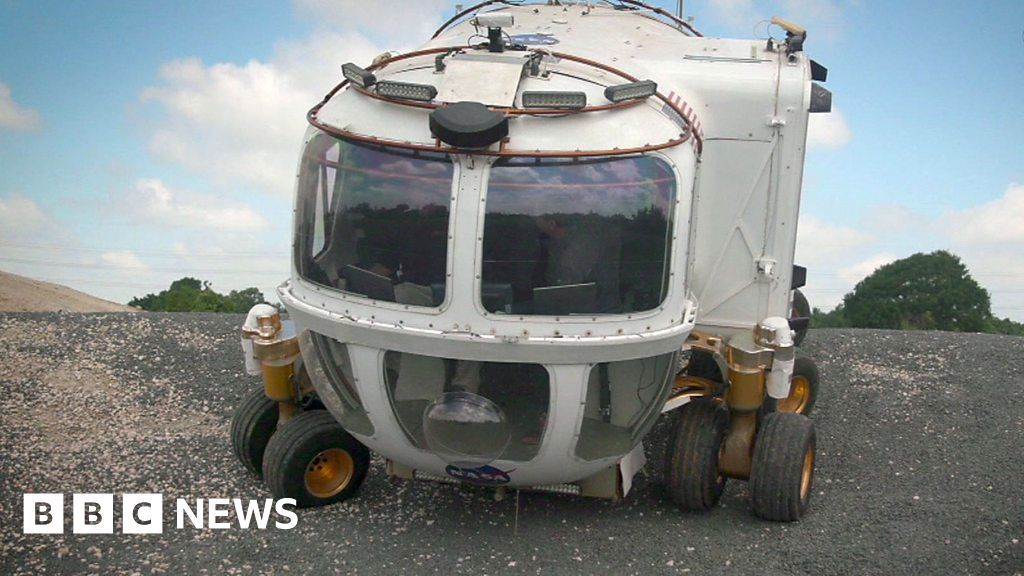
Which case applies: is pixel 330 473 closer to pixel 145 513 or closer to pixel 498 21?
pixel 145 513

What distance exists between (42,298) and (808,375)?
10.9 meters

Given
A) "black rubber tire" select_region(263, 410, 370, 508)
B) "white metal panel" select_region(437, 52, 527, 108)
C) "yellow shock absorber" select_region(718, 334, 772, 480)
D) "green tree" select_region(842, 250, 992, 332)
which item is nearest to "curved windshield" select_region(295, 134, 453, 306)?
"white metal panel" select_region(437, 52, 527, 108)

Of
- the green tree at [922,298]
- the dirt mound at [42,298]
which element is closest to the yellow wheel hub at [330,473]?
the dirt mound at [42,298]

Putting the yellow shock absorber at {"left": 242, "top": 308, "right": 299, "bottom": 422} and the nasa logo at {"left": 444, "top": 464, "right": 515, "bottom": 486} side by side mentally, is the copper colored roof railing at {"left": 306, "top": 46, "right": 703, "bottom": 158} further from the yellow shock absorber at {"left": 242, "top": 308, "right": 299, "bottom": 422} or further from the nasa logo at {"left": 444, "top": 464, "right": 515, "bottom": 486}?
the nasa logo at {"left": 444, "top": 464, "right": 515, "bottom": 486}

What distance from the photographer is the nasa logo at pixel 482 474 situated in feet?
19.6

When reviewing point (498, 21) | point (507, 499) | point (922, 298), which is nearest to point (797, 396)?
point (507, 499)

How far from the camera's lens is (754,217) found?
7082 millimetres

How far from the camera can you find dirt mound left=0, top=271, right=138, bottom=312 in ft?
46.8

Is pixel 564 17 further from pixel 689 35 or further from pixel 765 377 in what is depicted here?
pixel 765 377

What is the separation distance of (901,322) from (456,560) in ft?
57.9

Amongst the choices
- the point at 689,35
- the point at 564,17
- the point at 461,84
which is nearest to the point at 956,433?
the point at 689,35

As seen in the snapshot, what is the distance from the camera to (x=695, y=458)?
6605 mm

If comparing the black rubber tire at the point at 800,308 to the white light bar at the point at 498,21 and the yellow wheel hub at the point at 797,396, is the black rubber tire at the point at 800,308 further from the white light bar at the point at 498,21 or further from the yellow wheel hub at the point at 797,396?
the white light bar at the point at 498,21

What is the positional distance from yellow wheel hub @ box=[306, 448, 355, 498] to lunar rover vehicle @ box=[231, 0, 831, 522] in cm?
1
